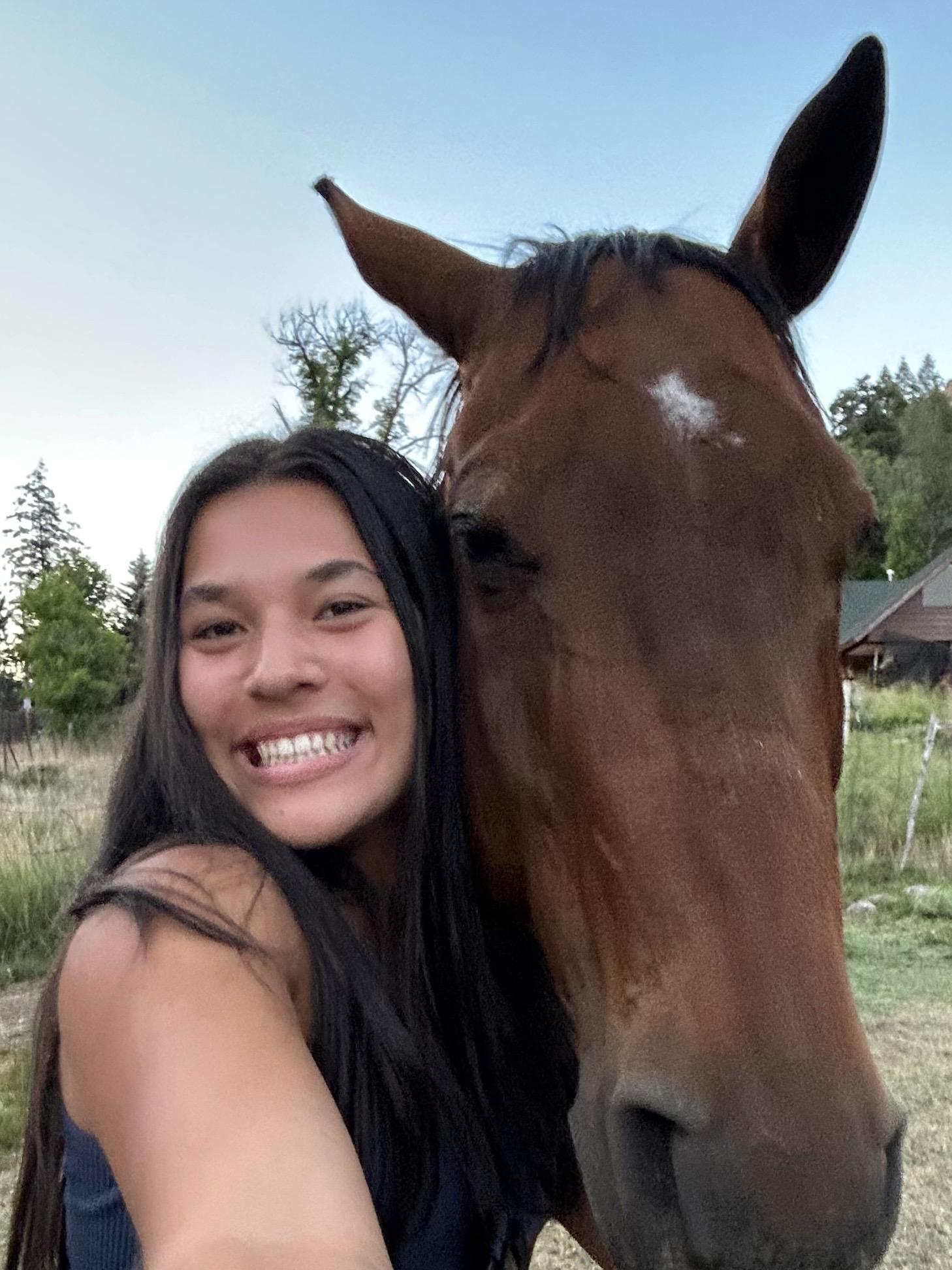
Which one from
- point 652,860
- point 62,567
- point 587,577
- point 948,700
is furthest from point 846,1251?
point 62,567

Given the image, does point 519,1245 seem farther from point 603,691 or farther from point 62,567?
point 62,567

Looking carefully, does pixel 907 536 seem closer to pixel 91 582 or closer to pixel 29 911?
pixel 91 582

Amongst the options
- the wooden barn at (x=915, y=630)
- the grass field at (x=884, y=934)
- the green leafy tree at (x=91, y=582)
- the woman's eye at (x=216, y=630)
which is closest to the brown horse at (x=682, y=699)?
the woman's eye at (x=216, y=630)

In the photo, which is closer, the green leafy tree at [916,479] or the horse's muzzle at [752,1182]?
the horse's muzzle at [752,1182]

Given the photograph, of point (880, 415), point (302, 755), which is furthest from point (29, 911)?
point (880, 415)

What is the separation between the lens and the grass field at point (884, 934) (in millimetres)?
4008

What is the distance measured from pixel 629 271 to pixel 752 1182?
156 centimetres

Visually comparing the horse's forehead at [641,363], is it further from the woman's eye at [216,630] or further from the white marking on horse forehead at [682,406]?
the woman's eye at [216,630]

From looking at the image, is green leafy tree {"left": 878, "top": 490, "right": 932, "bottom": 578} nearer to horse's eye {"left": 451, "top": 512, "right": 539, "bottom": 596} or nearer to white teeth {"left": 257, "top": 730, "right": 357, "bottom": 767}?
horse's eye {"left": 451, "top": 512, "right": 539, "bottom": 596}

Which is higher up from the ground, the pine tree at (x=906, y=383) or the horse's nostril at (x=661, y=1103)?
the pine tree at (x=906, y=383)

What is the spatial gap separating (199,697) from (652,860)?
0.81 meters

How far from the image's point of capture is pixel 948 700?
23.8m

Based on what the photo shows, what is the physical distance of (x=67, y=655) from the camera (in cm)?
2300

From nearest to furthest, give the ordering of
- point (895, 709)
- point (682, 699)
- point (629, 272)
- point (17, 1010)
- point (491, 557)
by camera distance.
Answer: point (682, 699), point (491, 557), point (629, 272), point (17, 1010), point (895, 709)
